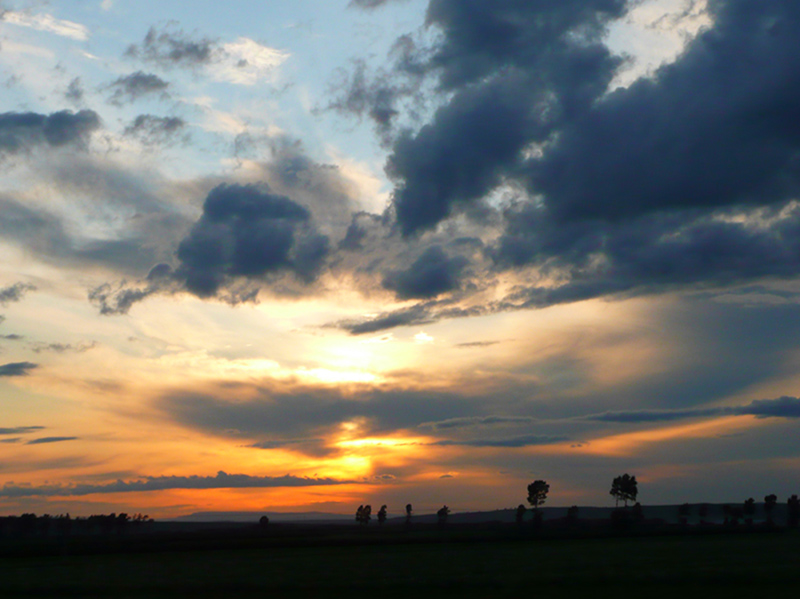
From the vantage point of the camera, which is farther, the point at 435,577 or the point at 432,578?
the point at 435,577

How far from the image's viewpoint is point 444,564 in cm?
5988

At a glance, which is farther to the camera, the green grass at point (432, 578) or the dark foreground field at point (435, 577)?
the green grass at point (432, 578)

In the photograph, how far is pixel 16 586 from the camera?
47594 mm

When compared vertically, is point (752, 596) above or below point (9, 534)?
above

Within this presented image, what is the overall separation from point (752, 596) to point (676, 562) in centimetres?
2220

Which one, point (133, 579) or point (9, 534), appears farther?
point (9, 534)

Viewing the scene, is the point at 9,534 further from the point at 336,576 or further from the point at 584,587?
the point at 584,587

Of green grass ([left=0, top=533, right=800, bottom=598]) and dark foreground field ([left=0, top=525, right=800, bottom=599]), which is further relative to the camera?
green grass ([left=0, top=533, right=800, bottom=598])

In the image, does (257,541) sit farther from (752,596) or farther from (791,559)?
(752,596)

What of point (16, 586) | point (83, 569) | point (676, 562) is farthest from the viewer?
point (83, 569)

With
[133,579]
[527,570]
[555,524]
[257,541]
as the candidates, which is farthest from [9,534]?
[527,570]

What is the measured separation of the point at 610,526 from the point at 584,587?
110 m

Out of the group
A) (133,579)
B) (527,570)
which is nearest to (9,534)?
(133,579)

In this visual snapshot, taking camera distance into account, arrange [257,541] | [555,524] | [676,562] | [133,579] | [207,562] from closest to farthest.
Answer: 1. [133,579]
2. [676,562]
3. [207,562]
4. [257,541]
5. [555,524]
